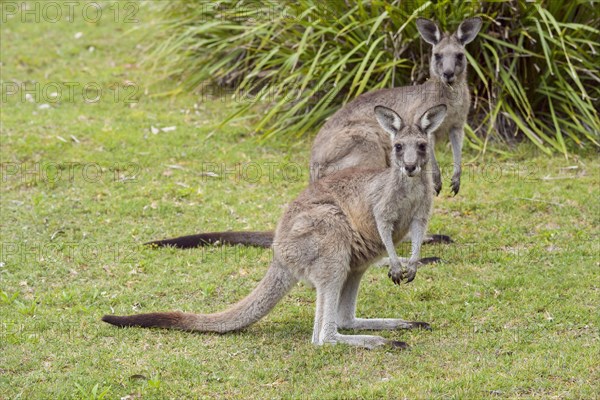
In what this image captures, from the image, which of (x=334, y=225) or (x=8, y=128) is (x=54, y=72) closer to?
(x=8, y=128)

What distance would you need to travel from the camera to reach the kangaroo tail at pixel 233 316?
4.95 meters

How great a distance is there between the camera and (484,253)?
6.28 m

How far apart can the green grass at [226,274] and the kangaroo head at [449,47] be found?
1.25m

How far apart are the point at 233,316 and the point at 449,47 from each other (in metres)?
2.82

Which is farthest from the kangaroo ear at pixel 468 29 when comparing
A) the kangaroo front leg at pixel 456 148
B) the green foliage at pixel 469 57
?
the green foliage at pixel 469 57

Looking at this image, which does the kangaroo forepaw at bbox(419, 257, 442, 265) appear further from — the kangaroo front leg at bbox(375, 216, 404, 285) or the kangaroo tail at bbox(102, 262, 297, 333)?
the kangaroo tail at bbox(102, 262, 297, 333)

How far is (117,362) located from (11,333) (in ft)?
2.62

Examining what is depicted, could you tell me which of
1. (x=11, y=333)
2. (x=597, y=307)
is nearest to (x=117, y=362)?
(x=11, y=333)

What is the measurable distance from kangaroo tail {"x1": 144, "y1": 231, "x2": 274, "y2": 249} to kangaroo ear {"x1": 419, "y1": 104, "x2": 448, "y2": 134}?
168cm

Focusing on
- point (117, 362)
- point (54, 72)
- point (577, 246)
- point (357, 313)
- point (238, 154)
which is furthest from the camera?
point (54, 72)

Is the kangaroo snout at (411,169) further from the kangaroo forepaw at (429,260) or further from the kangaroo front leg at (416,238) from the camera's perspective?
the kangaroo forepaw at (429,260)

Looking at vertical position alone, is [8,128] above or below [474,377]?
below

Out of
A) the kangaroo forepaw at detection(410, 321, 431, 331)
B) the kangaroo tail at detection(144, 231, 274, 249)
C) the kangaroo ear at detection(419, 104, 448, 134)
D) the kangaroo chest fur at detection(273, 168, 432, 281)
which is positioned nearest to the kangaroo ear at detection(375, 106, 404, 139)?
the kangaroo ear at detection(419, 104, 448, 134)

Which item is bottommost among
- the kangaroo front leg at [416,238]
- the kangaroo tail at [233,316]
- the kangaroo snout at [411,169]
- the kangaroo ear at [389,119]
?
the kangaroo tail at [233,316]
